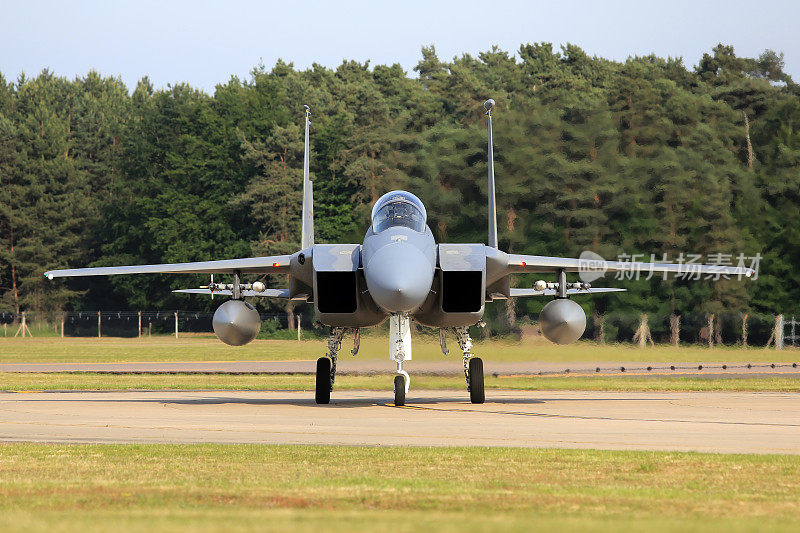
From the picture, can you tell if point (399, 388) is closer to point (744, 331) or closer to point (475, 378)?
point (475, 378)

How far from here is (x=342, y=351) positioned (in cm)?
2964

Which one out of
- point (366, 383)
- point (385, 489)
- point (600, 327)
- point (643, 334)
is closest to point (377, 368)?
point (366, 383)

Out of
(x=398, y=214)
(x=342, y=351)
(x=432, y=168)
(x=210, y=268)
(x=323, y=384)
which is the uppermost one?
(x=432, y=168)

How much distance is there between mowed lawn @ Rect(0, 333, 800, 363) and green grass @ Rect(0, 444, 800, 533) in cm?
1252

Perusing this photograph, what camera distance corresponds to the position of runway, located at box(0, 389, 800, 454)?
42.0 feet

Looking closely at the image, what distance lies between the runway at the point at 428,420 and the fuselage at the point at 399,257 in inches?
75.0

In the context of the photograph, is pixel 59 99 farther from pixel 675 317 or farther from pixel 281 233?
pixel 675 317

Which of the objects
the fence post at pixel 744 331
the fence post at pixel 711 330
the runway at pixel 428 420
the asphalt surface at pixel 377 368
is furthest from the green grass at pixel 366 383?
the fence post at pixel 744 331

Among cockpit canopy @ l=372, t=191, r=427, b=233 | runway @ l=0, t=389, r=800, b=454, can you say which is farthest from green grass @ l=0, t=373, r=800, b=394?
cockpit canopy @ l=372, t=191, r=427, b=233

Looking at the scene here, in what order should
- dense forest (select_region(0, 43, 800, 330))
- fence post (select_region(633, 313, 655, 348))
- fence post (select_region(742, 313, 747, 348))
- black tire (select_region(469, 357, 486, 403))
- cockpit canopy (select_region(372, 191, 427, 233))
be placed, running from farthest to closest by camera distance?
1. dense forest (select_region(0, 43, 800, 330))
2. fence post (select_region(742, 313, 747, 348))
3. fence post (select_region(633, 313, 655, 348))
4. black tire (select_region(469, 357, 486, 403))
5. cockpit canopy (select_region(372, 191, 427, 233))

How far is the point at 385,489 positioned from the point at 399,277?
27.5 feet

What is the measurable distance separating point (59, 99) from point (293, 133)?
40.3 metres

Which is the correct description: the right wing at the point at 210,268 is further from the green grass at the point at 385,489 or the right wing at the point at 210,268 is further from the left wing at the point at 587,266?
the green grass at the point at 385,489

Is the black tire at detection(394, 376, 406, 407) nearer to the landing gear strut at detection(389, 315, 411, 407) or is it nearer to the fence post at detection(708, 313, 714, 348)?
the landing gear strut at detection(389, 315, 411, 407)
